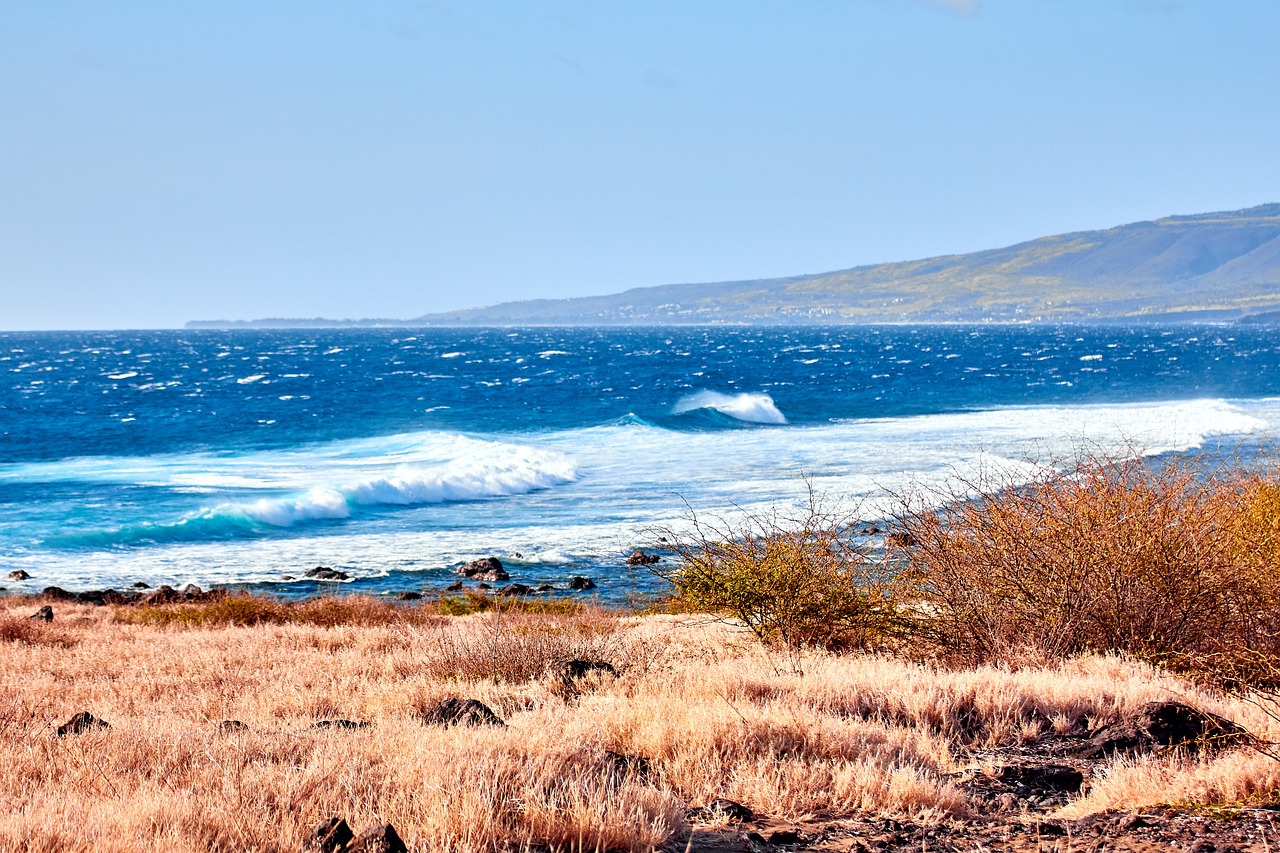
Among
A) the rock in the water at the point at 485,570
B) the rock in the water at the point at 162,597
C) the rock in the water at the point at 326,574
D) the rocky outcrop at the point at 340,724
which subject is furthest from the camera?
the rock in the water at the point at 326,574

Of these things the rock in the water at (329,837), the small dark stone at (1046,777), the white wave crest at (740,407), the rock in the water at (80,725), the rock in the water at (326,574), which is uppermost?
the rock in the water at (329,837)

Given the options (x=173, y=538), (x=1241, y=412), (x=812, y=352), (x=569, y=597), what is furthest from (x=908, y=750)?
(x=812, y=352)

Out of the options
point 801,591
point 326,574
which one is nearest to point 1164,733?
point 801,591

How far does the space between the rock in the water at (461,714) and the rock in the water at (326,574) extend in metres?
15.1

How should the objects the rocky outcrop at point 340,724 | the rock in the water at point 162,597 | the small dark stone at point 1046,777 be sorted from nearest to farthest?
the small dark stone at point 1046,777 → the rocky outcrop at point 340,724 → the rock in the water at point 162,597

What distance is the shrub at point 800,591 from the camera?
32.3ft

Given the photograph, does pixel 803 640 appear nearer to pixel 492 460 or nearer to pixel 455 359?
pixel 492 460

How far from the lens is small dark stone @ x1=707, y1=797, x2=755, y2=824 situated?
5.16m

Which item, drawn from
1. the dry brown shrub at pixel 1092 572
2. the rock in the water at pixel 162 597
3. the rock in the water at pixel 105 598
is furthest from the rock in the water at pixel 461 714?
the rock in the water at pixel 105 598

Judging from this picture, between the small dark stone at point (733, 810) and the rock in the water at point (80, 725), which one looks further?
the rock in the water at point (80, 725)

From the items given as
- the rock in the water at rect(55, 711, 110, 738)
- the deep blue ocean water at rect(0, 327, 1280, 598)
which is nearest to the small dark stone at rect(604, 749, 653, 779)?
the rock in the water at rect(55, 711, 110, 738)

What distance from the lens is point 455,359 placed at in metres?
116

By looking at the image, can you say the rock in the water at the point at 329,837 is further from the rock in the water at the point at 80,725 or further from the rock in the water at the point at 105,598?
the rock in the water at the point at 105,598

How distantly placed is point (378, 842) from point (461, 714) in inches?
111
